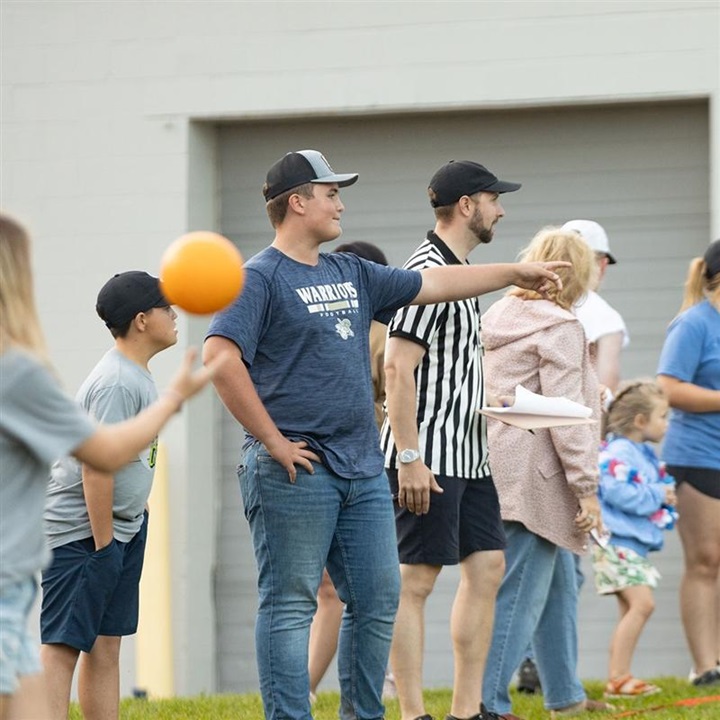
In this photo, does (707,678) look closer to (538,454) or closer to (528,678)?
(528,678)

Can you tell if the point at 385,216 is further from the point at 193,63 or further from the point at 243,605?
the point at 243,605

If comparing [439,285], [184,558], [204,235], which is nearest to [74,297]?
[184,558]

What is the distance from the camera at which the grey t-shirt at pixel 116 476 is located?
5.55 meters

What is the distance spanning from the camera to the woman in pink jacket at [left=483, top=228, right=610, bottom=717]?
660 centimetres

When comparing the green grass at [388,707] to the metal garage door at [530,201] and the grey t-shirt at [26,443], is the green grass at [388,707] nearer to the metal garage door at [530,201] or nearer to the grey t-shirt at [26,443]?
the metal garage door at [530,201]

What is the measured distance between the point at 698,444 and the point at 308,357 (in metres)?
3.31

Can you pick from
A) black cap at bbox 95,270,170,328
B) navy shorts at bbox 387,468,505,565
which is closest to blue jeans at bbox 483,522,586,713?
navy shorts at bbox 387,468,505,565

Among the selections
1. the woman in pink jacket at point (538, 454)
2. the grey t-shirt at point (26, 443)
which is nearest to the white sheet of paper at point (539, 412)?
the woman in pink jacket at point (538, 454)

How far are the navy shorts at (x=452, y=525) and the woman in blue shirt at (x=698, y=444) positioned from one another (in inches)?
78.0

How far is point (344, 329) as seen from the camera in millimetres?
5410

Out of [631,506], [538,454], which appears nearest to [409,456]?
[538,454]

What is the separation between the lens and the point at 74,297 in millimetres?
10180

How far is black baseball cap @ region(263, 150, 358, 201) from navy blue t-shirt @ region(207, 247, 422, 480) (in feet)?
0.82

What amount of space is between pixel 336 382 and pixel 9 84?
5.72 meters
